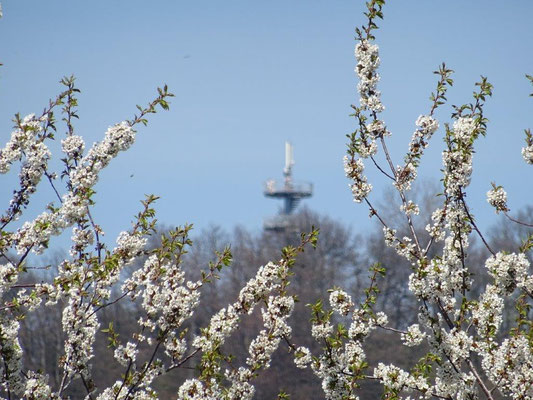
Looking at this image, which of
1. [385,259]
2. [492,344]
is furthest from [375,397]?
[492,344]

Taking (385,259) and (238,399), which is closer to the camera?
(238,399)

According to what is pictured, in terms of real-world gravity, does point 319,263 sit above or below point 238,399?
above

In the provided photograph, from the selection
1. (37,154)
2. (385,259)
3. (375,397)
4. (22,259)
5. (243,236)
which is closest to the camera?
(22,259)

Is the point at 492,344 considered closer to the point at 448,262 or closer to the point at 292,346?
the point at 448,262

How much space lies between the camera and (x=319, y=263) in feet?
181

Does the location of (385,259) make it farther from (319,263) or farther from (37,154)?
(37,154)

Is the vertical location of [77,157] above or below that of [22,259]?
above

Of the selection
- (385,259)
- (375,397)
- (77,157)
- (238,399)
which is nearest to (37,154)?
(77,157)

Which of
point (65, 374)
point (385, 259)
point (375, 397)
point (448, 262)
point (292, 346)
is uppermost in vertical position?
point (385, 259)

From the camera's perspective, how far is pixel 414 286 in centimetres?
630

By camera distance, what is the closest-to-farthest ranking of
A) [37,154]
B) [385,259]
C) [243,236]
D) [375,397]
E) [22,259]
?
[22,259] → [37,154] → [375,397] → [385,259] → [243,236]

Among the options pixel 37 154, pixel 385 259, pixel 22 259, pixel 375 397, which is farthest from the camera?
pixel 385 259

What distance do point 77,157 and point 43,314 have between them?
38.6m

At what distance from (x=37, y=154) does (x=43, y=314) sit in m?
38.8
